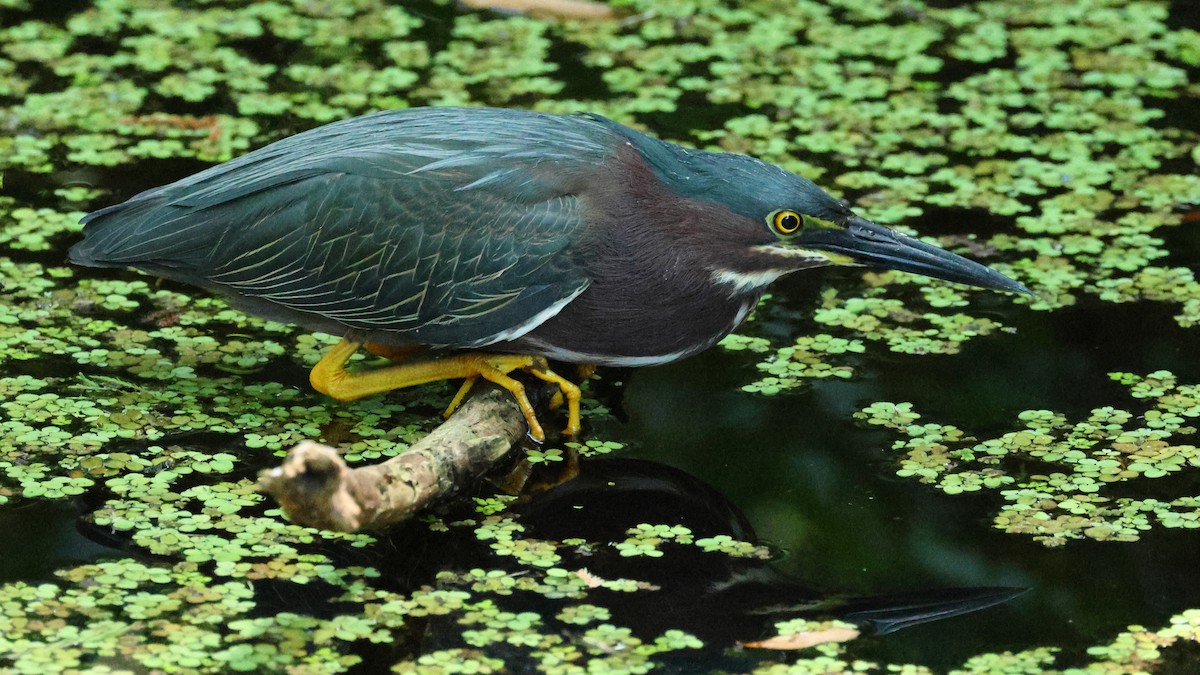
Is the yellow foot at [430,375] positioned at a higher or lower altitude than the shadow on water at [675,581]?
higher

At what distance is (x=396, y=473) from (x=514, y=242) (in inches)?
33.9

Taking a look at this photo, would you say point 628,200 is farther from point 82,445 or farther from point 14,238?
point 14,238

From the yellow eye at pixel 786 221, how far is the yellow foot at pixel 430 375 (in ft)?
2.74

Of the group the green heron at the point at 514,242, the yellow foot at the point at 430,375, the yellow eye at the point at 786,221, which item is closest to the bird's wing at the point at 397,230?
the green heron at the point at 514,242

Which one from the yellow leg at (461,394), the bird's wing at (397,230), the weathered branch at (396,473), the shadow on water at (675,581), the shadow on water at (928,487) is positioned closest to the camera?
the weathered branch at (396,473)

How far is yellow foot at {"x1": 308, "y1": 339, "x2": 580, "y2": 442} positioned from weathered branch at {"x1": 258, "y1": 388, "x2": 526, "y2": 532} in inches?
3.9

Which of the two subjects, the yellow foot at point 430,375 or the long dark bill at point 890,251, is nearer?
the long dark bill at point 890,251

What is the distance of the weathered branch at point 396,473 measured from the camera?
12.5ft

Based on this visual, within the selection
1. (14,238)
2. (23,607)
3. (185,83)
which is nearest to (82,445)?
(23,607)

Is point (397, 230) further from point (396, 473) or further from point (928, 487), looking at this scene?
point (928, 487)

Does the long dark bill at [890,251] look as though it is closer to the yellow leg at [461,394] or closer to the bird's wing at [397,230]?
the bird's wing at [397,230]

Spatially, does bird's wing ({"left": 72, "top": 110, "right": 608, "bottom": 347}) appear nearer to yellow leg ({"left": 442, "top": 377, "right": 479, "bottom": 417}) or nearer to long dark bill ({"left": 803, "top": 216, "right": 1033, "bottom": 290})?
yellow leg ({"left": 442, "top": 377, "right": 479, "bottom": 417})

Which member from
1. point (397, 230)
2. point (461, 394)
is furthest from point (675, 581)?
point (397, 230)

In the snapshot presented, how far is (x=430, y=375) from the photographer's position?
5129 millimetres
